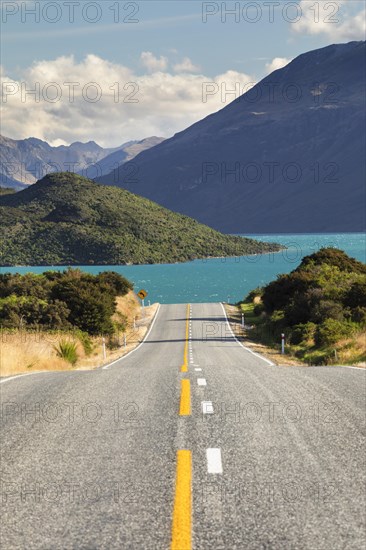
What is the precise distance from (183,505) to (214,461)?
1.03 m

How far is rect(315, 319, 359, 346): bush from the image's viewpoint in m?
30.0

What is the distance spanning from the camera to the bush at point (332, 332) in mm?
29967

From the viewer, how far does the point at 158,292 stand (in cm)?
10612

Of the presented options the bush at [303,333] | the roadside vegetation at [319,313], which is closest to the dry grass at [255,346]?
the roadside vegetation at [319,313]

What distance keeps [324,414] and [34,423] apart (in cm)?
367

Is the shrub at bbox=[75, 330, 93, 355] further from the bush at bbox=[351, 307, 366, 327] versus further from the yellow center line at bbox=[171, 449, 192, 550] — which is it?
the yellow center line at bbox=[171, 449, 192, 550]

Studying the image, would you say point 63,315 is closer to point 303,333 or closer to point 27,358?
point 303,333

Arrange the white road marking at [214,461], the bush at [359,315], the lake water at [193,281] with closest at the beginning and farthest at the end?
the white road marking at [214,461]
the bush at [359,315]
the lake water at [193,281]

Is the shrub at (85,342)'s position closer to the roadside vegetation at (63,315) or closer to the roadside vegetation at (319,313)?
the roadside vegetation at (63,315)

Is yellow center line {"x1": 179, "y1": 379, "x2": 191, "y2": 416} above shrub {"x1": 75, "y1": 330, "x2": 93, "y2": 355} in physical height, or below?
above

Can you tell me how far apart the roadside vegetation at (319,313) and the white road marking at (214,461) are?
16115 mm

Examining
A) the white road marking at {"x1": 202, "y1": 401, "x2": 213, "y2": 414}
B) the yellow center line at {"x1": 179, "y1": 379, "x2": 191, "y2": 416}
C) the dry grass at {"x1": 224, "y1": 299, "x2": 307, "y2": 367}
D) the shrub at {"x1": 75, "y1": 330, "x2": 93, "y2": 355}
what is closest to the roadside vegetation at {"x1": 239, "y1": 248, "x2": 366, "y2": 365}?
the dry grass at {"x1": 224, "y1": 299, "x2": 307, "y2": 367}

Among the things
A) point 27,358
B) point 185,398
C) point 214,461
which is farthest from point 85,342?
point 214,461

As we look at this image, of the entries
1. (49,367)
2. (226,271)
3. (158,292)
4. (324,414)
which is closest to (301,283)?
(49,367)
